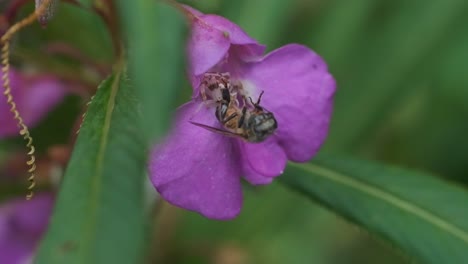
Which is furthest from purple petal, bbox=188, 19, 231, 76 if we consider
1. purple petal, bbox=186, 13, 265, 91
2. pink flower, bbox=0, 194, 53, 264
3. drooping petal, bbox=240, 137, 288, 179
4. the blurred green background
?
the blurred green background

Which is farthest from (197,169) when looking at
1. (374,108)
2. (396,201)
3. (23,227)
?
(374,108)

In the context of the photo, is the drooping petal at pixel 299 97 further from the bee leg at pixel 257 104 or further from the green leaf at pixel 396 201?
the green leaf at pixel 396 201

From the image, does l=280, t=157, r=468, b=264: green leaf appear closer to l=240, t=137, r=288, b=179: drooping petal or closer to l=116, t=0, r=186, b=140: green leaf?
l=240, t=137, r=288, b=179: drooping petal

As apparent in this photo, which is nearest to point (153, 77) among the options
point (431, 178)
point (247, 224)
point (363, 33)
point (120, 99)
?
point (120, 99)

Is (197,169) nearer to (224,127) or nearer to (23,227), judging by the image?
(224,127)

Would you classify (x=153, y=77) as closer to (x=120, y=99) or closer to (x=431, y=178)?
(x=120, y=99)
